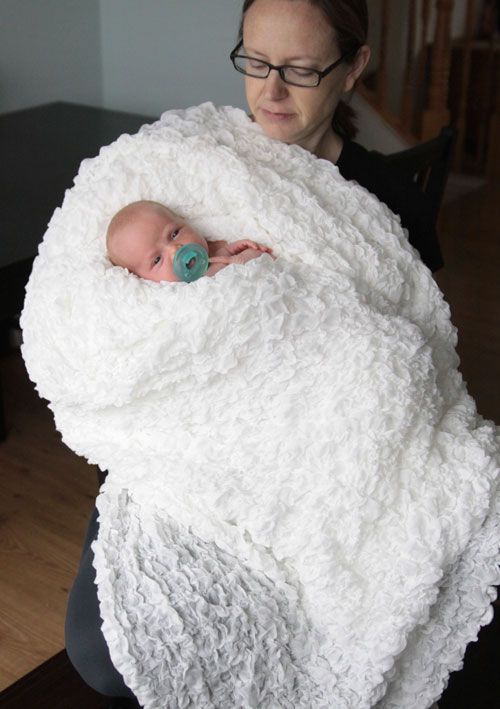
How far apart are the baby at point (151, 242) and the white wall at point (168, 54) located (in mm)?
1730

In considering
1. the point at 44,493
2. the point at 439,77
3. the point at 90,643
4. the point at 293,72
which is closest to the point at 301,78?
the point at 293,72

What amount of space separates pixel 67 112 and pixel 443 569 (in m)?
2.18

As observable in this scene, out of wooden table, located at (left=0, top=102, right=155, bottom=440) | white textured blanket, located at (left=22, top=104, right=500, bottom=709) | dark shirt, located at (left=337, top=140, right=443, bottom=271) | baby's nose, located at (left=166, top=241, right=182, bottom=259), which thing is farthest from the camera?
wooden table, located at (left=0, top=102, right=155, bottom=440)

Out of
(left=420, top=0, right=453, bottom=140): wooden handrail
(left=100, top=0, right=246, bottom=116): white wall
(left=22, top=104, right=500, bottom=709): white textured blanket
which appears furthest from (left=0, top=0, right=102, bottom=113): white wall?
(left=22, top=104, right=500, bottom=709): white textured blanket

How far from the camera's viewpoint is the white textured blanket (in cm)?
111

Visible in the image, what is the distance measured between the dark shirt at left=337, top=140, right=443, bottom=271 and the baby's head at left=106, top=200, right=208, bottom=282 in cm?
39

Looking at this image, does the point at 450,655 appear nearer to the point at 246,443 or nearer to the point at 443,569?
the point at 443,569

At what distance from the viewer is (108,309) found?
1152 mm

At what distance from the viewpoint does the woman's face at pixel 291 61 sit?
1327 mm

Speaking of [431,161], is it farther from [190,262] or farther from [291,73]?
[190,262]

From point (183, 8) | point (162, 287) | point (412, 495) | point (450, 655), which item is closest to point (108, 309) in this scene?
point (162, 287)

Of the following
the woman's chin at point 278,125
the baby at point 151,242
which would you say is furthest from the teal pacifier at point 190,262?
the woman's chin at point 278,125

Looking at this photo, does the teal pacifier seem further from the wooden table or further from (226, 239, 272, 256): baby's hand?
the wooden table

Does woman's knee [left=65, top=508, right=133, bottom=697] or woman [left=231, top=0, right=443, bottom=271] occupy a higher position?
woman [left=231, top=0, right=443, bottom=271]
